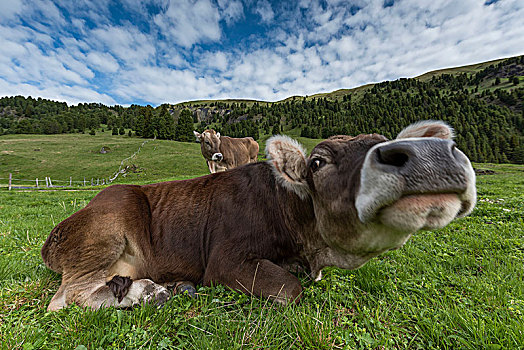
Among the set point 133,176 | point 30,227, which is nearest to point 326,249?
point 30,227

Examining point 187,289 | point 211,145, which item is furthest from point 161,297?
point 211,145

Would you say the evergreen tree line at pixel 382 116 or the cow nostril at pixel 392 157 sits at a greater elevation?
the evergreen tree line at pixel 382 116

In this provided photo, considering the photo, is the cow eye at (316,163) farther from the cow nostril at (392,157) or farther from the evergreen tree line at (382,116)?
the evergreen tree line at (382,116)

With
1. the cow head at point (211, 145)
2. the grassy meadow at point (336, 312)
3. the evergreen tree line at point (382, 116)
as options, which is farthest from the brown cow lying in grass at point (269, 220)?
the evergreen tree line at point (382, 116)

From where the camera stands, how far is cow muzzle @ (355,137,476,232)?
5.49ft

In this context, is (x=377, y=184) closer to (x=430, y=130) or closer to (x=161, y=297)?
(x=430, y=130)

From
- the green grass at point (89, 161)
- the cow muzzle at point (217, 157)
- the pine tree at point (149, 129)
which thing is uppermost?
the pine tree at point (149, 129)

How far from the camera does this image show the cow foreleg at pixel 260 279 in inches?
95.6

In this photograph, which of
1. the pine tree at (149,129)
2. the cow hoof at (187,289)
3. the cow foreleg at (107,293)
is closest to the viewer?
the cow foreleg at (107,293)

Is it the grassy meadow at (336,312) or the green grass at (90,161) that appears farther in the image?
the green grass at (90,161)

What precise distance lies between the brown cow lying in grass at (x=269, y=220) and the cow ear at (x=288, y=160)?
0.5 inches

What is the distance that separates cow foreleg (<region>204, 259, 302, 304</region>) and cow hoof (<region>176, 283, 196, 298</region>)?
175 millimetres

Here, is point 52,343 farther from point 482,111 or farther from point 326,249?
point 482,111

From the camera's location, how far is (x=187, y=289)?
9.37 feet
